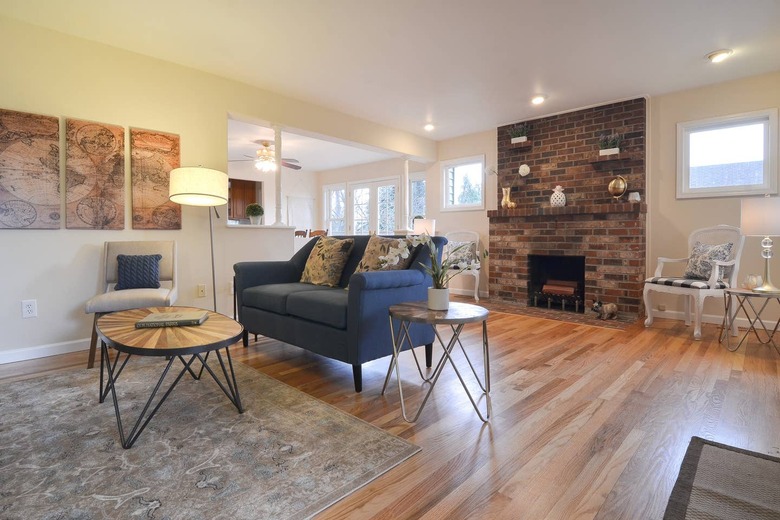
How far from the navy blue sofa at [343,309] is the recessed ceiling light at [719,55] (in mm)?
2986

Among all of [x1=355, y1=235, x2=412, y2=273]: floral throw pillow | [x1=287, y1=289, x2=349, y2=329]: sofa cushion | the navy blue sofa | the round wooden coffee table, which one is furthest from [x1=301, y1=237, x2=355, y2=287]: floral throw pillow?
the round wooden coffee table

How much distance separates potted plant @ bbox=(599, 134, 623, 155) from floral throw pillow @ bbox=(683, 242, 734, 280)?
1332mm

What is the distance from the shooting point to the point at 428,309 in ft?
6.81

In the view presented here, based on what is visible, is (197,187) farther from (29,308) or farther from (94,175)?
(29,308)

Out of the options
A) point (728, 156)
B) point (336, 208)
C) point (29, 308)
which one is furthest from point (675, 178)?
point (336, 208)

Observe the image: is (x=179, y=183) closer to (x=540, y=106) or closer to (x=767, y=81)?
(x=540, y=106)

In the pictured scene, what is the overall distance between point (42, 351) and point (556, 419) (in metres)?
3.56

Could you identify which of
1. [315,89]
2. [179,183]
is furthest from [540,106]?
[179,183]

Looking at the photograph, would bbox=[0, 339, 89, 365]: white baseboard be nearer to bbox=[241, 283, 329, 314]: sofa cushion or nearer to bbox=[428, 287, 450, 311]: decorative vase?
bbox=[241, 283, 329, 314]: sofa cushion

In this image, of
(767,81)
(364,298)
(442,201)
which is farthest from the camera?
(442,201)

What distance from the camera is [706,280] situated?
3717 mm

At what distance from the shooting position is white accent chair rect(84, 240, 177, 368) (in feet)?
8.86

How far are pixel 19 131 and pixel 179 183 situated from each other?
1066 mm

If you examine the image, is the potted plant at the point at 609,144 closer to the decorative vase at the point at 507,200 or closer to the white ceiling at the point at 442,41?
the white ceiling at the point at 442,41
